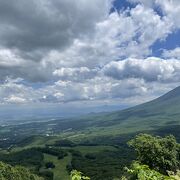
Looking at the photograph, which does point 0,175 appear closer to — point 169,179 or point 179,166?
point 179,166

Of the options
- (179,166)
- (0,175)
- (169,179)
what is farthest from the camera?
(0,175)

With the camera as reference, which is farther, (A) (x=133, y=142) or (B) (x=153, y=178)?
(A) (x=133, y=142)

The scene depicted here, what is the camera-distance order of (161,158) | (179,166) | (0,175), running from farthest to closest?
(0,175), (179,166), (161,158)

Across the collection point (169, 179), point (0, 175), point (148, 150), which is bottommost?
point (0, 175)

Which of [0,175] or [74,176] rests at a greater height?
[74,176]

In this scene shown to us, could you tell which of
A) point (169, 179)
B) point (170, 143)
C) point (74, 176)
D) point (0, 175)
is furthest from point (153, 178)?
point (0, 175)

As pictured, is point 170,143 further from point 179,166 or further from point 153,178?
point 153,178
